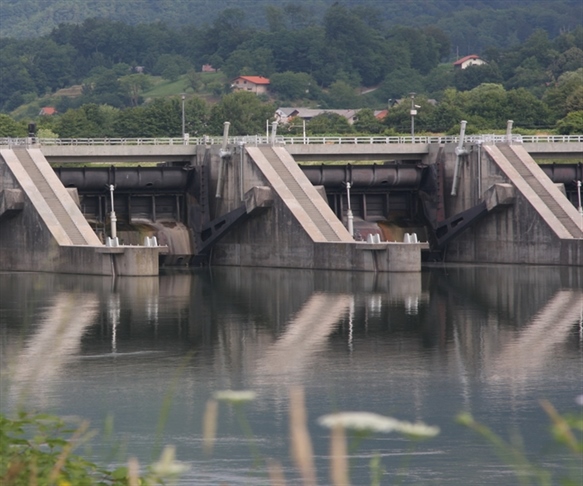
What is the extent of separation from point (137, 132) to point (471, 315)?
80.4m

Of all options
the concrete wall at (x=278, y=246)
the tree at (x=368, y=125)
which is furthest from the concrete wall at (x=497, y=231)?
the tree at (x=368, y=125)

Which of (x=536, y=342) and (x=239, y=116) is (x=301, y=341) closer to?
(x=536, y=342)

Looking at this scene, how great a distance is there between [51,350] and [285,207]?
81.2 ft

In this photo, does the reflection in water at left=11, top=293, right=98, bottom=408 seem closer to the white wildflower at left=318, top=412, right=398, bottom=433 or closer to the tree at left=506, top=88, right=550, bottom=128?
the white wildflower at left=318, top=412, right=398, bottom=433

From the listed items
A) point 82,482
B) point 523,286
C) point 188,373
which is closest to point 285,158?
point 523,286

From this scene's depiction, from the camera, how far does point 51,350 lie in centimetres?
3659

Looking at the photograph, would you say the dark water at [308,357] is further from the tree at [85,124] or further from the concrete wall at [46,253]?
the tree at [85,124]

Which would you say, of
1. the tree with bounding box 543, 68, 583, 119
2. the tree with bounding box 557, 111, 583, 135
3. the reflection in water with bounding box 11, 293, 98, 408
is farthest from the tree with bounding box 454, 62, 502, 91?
the reflection in water with bounding box 11, 293, 98, 408

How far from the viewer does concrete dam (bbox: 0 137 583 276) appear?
57625mm

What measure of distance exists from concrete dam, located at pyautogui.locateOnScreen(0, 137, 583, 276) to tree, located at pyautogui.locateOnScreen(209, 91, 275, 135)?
58293 millimetres

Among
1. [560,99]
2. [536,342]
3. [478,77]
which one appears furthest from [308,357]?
[478,77]

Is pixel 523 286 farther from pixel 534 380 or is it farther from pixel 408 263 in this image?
pixel 534 380

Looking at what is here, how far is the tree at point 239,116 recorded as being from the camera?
130125 millimetres

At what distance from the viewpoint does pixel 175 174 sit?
218 ft
